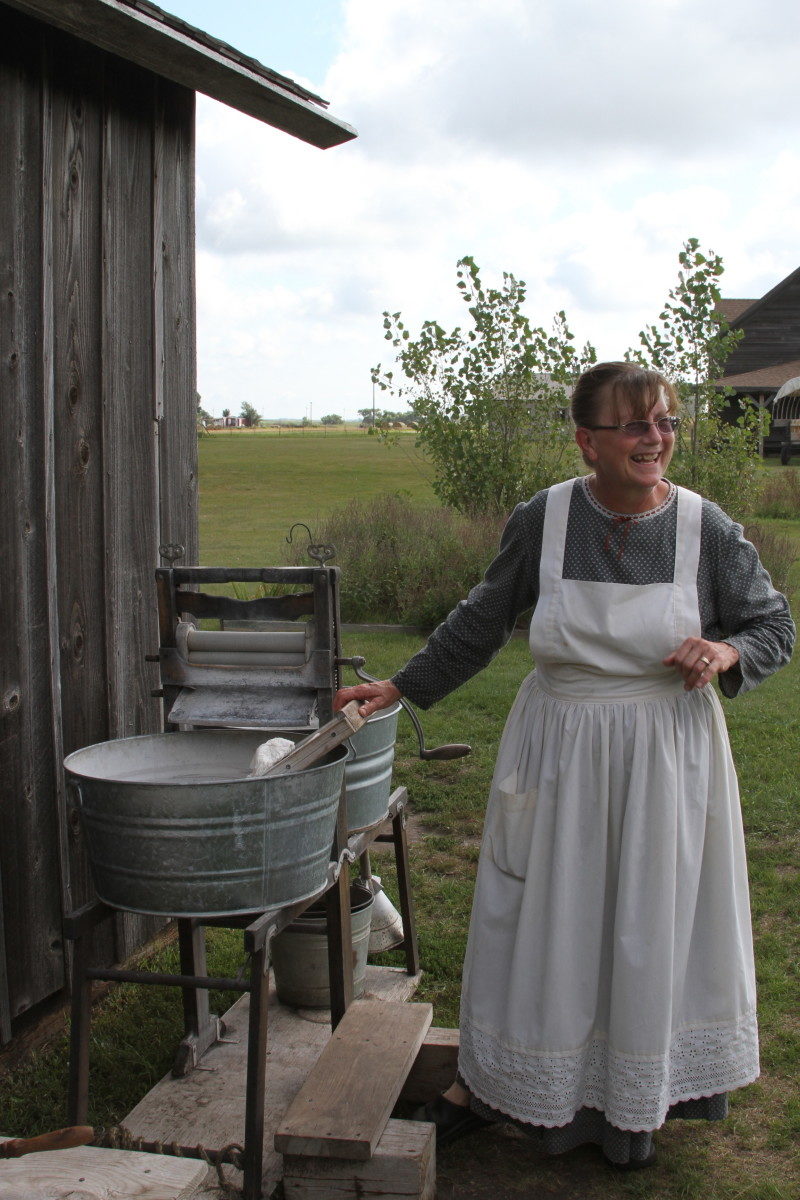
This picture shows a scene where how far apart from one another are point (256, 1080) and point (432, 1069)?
0.74 meters

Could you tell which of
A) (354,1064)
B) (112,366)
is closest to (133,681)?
(112,366)

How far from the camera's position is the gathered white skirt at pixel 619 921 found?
2717 millimetres

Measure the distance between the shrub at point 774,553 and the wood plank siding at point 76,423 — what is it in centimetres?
844

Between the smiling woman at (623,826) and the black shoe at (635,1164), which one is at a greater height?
the smiling woman at (623,826)

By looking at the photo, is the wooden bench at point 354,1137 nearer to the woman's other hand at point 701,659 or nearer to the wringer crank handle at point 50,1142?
the wringer crank handle at point 50,1142

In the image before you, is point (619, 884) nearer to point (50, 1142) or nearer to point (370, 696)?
point (370, 696)

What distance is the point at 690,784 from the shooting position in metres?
2.77

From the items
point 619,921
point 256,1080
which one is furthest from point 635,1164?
point 256,1080

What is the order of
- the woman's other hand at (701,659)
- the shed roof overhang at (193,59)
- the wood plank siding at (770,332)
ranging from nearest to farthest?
1. the woman's other hand at (701,659)
2. the shed roof overhang at (193,59)
3. the wood plank siding at (770,332)

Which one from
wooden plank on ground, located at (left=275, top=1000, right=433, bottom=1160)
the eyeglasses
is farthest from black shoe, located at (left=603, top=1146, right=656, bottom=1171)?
the eyeglasses

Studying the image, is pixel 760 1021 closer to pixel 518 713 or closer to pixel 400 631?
pixel 518 713

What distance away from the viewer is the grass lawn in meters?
2.99

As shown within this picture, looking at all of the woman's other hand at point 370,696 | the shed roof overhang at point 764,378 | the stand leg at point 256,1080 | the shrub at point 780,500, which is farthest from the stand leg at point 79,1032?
the shed roof overhang at point 764,378

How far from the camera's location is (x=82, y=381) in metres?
3.69
